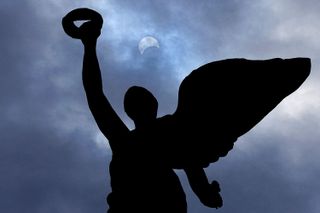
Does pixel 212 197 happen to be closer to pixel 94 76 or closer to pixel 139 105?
pixel 139 105

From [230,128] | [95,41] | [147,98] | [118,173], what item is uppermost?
[95,41]

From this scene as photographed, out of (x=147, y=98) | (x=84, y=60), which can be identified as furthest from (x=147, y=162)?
(x=84, y=60)

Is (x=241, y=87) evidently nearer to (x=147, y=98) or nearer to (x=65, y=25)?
(x=147, y=98)

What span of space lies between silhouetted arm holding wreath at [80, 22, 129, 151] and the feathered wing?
0.65 meters

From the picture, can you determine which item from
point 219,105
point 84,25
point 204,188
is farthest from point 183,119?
point 84,25

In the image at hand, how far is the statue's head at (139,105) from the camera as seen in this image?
598 centimetres

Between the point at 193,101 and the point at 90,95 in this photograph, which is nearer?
the point at 90,95

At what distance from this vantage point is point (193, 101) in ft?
19.5

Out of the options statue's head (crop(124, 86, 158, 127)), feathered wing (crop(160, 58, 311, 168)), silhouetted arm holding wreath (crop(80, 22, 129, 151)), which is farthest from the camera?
statue's head (crop(124, 86, 158, 127))

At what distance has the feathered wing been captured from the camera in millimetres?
5848

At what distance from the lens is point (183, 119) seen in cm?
591

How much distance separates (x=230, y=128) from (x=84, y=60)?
1.78m

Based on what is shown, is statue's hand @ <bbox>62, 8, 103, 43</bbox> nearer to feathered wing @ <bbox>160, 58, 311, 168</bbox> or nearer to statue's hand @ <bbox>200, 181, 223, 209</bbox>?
feathered wing @ <bbox>160, 58, 311, 168</bbox>

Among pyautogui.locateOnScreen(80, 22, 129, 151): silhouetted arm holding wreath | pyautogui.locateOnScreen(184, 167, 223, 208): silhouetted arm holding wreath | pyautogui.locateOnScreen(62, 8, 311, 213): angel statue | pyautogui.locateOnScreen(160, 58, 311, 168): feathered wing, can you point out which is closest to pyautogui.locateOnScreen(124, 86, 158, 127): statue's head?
pyautogui.locateOnScreen(62, 8, 311, 213): angel statue
